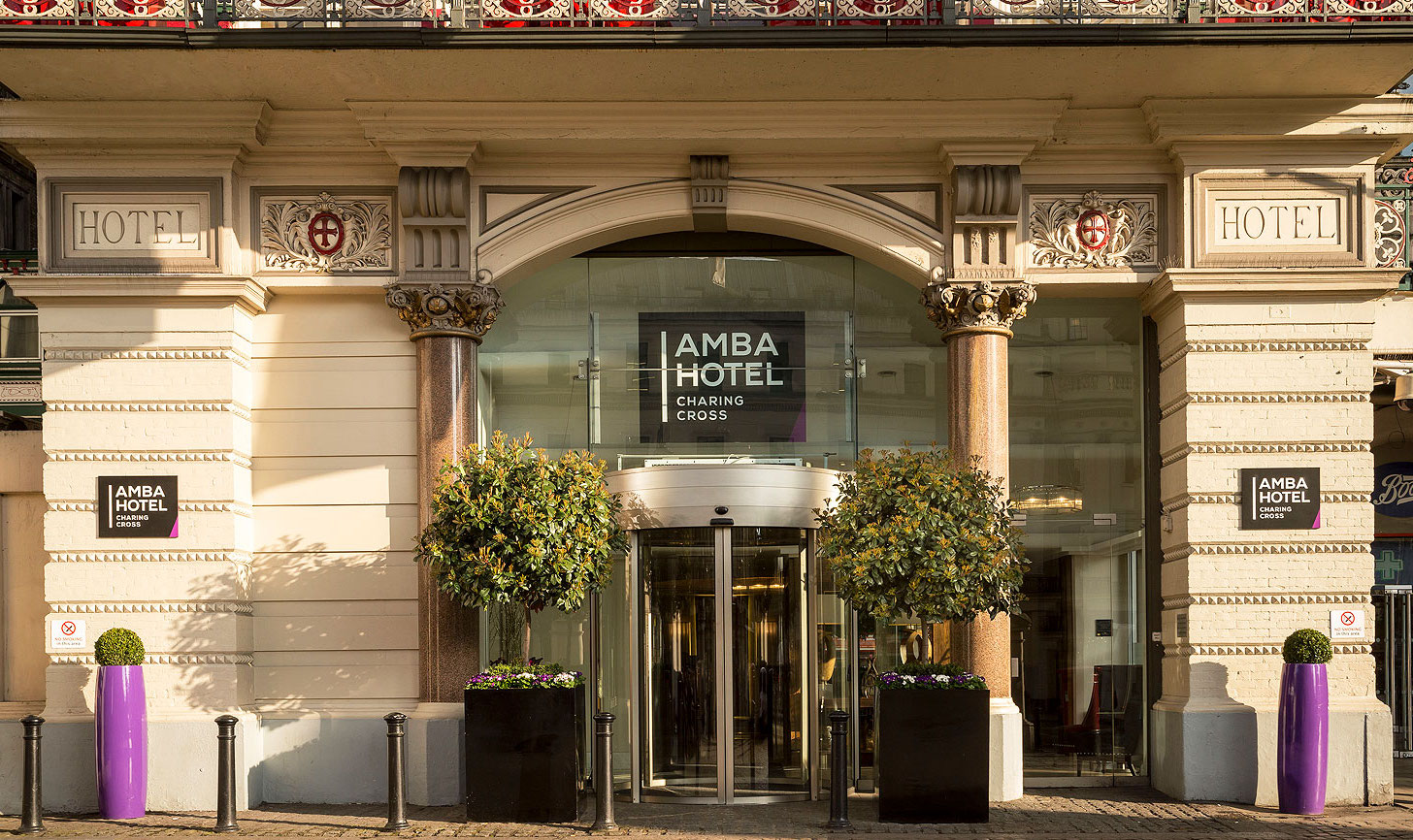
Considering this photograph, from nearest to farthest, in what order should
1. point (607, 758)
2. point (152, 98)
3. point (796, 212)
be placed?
point (607, 758)
point (152, 98)
point (796, 212)

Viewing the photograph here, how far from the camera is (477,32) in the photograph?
10367mm

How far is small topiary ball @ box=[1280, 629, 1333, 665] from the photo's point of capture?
35.0 ft

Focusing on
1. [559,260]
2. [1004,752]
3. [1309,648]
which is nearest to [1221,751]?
[1309,648]

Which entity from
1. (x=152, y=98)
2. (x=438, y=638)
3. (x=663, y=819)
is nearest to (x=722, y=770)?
(x=663, y=819)

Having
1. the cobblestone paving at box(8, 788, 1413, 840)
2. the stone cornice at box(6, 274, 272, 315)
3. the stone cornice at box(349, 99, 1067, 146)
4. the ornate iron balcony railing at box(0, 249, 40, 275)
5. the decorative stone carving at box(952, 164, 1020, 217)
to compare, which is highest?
the stone cornice at box(349, 99, 1067, 146)

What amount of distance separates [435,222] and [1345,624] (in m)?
8.69

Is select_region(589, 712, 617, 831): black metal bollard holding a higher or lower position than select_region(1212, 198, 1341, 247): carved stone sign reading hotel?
lower

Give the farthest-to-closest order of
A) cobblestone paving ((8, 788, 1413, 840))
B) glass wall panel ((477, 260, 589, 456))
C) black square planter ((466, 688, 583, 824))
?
glass wall panel ((477, 260, 589, 456)), black square planter ((466, 688, 583, 824)), cobblestone paving ((8, 788, 1413, 840))

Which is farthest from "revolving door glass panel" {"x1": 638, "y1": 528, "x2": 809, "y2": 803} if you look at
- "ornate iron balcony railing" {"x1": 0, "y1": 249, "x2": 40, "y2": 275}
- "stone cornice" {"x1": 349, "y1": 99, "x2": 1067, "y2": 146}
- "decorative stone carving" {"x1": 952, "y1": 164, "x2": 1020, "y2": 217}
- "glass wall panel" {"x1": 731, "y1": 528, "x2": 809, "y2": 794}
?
"ornate iron balcony railing" {"x1": 0, "y1": 249, "x2": 40, "y2": 275}

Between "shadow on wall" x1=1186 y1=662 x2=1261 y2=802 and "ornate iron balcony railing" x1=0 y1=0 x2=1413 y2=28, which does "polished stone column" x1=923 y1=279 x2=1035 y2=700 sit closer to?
"shadow on wall" x1=1186 y1=662 x2=1261 y2=802

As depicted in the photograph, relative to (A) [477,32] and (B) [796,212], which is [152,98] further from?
(B) [796,212]

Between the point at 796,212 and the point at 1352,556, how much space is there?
18.8 ft

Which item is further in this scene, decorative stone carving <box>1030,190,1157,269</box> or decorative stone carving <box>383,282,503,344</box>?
decorative stone carving <box>1030,190,1157,269</box>

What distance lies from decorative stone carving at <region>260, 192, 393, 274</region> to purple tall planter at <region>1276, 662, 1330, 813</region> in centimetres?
846
